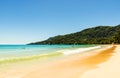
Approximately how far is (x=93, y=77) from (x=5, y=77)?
148 inches

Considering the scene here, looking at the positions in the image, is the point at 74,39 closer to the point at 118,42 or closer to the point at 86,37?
the point at 86,37

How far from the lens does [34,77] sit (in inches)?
349

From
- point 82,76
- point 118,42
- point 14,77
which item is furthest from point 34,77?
point 118,42

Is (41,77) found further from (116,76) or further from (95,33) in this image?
(95,33)

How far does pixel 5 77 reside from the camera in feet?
29.0

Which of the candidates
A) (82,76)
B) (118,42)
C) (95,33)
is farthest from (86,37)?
(82,76)

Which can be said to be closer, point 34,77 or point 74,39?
point 34,77

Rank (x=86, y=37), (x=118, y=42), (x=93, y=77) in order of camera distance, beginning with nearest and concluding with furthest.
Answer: (x=93, y=77) → (x=118, y=42) → (x=86, y=37)

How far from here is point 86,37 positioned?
640ft

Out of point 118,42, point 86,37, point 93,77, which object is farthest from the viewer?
point 86,37

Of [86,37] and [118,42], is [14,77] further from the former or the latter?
[86,37]

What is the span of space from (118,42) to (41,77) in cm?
11106

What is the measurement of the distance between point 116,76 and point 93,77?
975 millimetres

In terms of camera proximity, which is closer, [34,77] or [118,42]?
[34,77]
